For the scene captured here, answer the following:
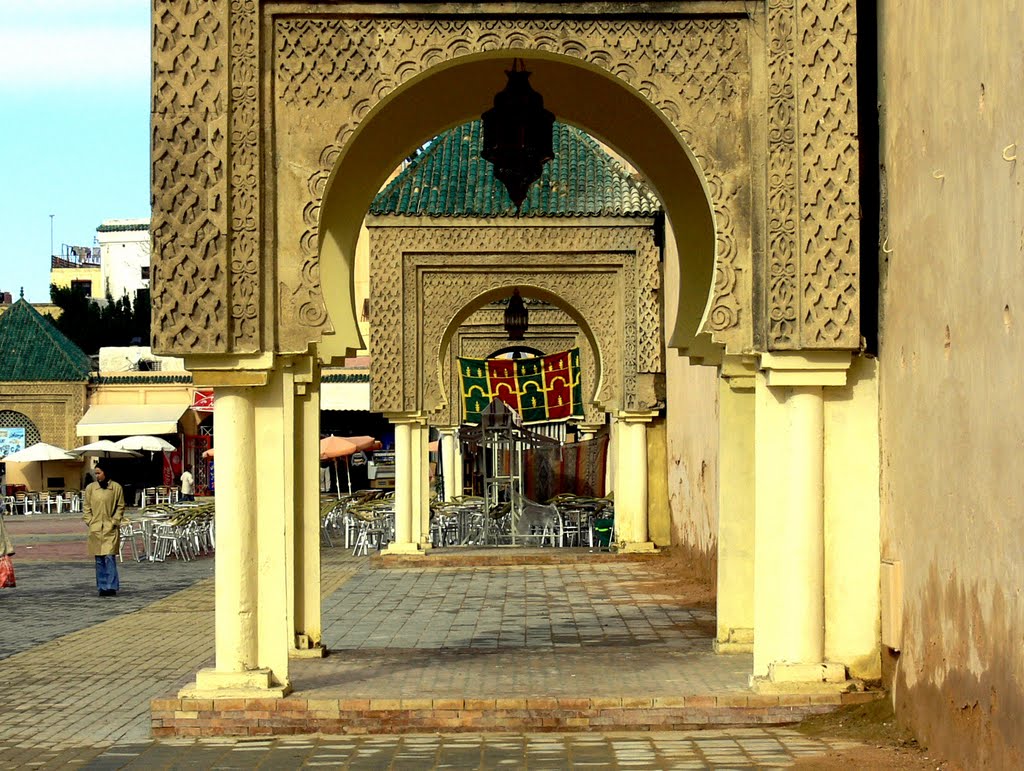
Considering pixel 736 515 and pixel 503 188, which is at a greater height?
pixel 503 188

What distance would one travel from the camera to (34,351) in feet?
137

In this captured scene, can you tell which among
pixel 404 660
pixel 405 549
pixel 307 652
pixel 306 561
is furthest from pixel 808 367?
pixel 405 549

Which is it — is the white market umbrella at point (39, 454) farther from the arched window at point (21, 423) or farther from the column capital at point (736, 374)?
the column capital at point (736, 374)

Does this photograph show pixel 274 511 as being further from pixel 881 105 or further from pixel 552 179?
pixel 552 179

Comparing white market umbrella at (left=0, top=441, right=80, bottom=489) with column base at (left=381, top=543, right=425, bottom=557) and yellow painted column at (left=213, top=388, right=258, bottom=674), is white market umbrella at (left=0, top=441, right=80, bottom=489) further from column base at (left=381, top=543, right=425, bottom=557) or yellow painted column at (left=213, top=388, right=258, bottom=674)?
yellow painted column at (left=213, top=388, right=258, bottom=674)

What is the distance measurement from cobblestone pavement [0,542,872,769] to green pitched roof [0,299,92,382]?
24704mm

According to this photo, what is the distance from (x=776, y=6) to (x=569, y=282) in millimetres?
11751

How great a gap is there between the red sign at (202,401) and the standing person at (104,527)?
24177 millimetres

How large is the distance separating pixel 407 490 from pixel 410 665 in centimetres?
990

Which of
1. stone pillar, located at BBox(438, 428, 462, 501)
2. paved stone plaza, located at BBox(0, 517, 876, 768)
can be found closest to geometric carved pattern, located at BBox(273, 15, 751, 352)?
paved stone plaza, located at BBox(0, 517, 876, 768)

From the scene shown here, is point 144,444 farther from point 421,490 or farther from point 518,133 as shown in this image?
point 518,133

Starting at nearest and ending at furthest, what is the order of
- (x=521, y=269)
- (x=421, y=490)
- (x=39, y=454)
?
(x=421, y=490), (x=521, y=269), (x=39, y=454)

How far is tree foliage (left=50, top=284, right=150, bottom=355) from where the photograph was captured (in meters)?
49.7

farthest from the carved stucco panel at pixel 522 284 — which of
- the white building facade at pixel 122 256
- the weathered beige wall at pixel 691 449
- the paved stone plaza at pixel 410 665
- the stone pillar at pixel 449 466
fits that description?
the white building facade at pixel 122 256
